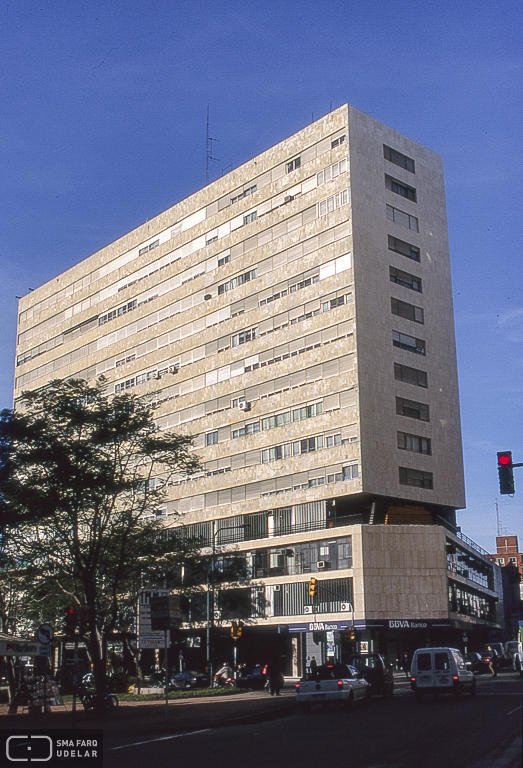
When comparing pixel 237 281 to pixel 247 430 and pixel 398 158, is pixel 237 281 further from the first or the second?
pixel 398 158

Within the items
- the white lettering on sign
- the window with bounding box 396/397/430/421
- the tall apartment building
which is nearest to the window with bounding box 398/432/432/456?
the tall apartment building

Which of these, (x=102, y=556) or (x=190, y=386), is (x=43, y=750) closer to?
(x=102, y=556)

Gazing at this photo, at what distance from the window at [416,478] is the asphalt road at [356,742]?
31160 mm

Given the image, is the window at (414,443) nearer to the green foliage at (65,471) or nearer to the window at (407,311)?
the window at (407,311)

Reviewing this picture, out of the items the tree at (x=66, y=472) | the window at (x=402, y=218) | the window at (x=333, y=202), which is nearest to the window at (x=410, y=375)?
the window at (x=402, y=218)

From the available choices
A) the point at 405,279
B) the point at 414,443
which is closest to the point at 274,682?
the point at 414,443

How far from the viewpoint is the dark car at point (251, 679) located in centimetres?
4616

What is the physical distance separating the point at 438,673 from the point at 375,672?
3877mm

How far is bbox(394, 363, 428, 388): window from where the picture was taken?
2233 inches

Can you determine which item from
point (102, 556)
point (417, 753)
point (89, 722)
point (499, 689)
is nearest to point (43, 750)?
point (417, 753)

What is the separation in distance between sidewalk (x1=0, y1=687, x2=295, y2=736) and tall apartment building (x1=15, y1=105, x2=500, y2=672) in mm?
21630

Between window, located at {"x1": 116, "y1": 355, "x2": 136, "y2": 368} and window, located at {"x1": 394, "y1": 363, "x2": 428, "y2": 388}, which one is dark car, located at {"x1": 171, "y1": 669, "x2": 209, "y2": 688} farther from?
window, located at {"x1": 116, "y1": 355, "x2": 136, "y2": 368}

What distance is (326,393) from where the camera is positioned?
2190 inches

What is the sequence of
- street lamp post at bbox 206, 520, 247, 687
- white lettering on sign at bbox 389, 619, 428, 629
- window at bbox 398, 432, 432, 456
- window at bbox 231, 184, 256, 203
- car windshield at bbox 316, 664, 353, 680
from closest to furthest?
1. car windshield at bbox 316, 664, 353, 680
2. white lettering on sign at bbox 389, 619, 428, 629
3. street lamp post at bbox 206, 520, 247, 687
4. window at bbox 398, 432, 432, 456
5. window at bbox 231, 184, 256, 203
